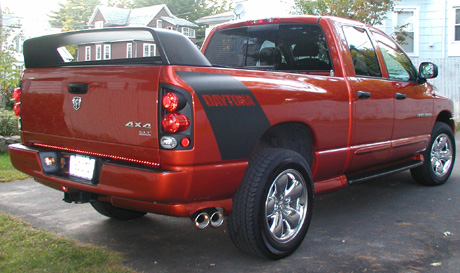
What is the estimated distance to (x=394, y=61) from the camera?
5.33 m

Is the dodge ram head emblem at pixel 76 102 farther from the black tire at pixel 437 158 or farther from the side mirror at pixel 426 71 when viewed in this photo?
the black tire at pixel 437 158

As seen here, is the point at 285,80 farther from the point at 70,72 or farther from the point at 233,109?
the point at 70,72

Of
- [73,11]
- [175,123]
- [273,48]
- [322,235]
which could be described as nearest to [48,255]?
[175,123]

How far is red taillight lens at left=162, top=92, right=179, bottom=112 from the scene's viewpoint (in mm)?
2918

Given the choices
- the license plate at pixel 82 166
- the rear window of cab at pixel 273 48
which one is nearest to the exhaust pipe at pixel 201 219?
the license plate at pixel 82 166

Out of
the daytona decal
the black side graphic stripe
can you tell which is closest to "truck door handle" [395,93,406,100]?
the black side graphic stripe

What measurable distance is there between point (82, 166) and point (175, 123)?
833mm

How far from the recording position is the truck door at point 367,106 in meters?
4.39

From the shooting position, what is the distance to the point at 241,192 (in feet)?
10.9

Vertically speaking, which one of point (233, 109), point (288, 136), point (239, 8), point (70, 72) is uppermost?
point (239, 8)

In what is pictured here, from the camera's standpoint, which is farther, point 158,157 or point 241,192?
point 241,192

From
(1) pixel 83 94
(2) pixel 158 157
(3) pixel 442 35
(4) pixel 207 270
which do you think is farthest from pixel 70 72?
(3) pixel 442 35

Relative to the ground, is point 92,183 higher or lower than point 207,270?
higher

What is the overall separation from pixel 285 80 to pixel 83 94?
1.44 meters
